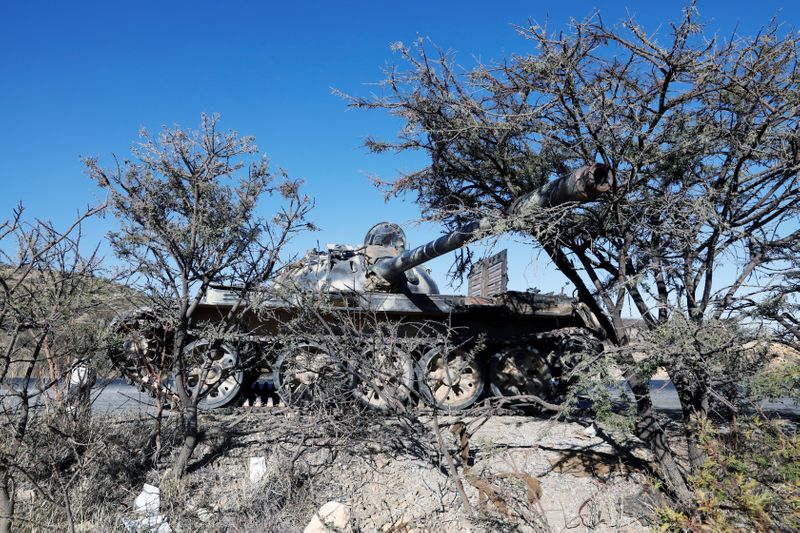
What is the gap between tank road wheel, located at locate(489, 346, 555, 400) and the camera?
1031 centimetres

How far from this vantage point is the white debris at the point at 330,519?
521 centimetres

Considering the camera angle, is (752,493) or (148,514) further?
(148,514)

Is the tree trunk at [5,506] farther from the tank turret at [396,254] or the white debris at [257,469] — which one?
the tank turret at [396,254]

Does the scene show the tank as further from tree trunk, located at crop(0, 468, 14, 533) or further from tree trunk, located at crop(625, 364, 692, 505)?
tree trunk, located at crop(0, 468, 14, 533)

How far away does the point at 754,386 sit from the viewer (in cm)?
494

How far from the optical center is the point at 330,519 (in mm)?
5359

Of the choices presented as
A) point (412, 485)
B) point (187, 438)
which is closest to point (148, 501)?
point (187, 438)

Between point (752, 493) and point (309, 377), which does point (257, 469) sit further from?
point (752, 493)

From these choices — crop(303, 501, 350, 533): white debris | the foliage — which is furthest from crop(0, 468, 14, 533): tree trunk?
the foliage

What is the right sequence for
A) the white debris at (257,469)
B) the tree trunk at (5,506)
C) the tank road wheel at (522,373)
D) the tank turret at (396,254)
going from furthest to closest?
the tank road wheel at (522,373) → the white debris at (257,469) → the tank turret at (396,254) → the tree trunk at (5,506)

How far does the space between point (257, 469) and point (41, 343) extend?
248 centimetres

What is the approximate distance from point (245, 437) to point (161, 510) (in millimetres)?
2014

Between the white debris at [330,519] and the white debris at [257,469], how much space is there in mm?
1017

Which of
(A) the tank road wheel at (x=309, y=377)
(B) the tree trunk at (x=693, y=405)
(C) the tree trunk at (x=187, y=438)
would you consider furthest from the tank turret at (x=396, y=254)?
(B) the tree trunk at (x=693, y=405)
